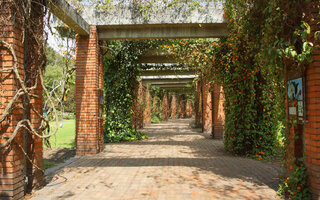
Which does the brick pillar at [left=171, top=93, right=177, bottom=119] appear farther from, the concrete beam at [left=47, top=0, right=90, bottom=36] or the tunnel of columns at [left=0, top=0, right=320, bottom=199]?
the concrete beam at [left=47, top=0, right=90, bottom=36]

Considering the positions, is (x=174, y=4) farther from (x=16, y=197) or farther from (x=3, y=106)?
(x=16, y=197)

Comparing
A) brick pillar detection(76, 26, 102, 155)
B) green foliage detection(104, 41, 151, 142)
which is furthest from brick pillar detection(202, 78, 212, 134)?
brick pillar detection(76, 26, 102, 155)

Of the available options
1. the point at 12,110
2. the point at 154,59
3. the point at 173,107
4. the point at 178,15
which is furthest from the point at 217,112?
the point at 173,107

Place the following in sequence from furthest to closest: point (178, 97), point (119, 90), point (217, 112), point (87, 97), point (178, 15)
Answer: point (178, 97), point (217, 112), point (119, 90), point (87, 97), point (178, 15)

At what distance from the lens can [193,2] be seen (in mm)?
6809

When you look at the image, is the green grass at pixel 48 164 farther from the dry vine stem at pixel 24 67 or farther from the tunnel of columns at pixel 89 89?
the dry vine stem at pixel 24 67

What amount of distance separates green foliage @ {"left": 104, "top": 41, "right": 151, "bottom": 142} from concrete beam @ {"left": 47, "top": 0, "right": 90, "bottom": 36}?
2953 millimetres

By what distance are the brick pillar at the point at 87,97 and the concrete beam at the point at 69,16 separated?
43cm

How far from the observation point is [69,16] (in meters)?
5.54

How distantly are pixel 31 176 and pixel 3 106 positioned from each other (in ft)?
4.06

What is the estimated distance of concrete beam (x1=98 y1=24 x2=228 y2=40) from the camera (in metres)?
7.27

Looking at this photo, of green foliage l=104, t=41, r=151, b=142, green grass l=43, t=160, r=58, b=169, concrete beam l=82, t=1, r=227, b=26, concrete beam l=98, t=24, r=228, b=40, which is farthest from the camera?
green foliage l=104, t=41, r=151, b=142

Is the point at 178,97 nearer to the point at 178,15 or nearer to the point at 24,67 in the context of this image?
the point at 178,15

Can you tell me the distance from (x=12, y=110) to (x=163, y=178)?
2.68 metres
